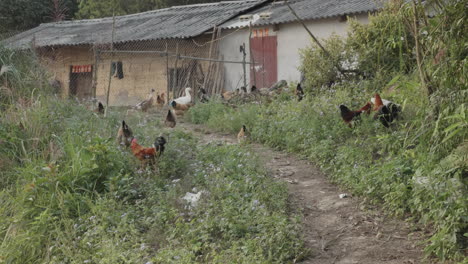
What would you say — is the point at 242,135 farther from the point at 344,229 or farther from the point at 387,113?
the point at 344,229

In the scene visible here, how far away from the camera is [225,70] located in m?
17.5

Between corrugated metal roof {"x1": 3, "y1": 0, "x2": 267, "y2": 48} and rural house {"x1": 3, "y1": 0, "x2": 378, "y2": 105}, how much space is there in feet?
0.14

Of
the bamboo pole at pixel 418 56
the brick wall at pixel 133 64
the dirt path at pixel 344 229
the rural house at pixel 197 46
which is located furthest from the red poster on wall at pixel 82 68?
the bamboo pole at pixel 418 56

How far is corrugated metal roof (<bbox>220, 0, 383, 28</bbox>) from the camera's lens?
43.6ft

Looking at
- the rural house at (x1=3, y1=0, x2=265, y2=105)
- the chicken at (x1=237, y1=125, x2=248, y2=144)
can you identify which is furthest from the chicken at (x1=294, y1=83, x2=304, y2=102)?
the rural house at (x1=3, y1=0, x2=265, y2=105)

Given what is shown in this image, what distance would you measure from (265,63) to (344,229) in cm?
1126

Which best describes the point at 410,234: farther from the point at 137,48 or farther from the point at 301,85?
the point at 137,48

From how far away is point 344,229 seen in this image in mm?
5621

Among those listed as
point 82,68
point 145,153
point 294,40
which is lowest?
point 145,153

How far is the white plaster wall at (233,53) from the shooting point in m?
17.1

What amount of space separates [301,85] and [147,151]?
553cm

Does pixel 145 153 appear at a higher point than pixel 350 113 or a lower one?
lower

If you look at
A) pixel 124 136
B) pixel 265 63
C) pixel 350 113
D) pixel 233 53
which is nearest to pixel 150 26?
pixel 233 53

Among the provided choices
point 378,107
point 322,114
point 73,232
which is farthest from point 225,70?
point 73,232
